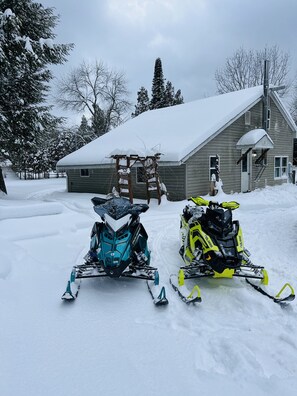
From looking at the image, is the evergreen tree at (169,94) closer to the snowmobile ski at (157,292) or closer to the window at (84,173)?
the window at (84,173)

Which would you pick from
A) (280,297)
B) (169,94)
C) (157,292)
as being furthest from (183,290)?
(169,94)

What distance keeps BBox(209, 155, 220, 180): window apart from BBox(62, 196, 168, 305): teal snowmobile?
413 inches

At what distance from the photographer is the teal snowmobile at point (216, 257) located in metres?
3.91

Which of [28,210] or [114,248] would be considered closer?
[114,248]

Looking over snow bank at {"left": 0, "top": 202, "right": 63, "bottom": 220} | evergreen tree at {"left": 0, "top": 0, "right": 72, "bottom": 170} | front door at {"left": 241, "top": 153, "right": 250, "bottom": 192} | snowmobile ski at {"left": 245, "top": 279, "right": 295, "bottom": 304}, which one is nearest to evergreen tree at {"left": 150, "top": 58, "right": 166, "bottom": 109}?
front door at {"left": 241, "top": 153, "right": 250, "bottom": 192}

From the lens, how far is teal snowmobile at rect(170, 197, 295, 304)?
391 centimetres

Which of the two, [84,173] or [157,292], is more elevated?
[84,173]

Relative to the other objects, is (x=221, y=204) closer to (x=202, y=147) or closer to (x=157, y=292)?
(x=157, y=292)

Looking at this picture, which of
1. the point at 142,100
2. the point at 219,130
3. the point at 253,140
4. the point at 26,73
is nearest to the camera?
the point at 26,73

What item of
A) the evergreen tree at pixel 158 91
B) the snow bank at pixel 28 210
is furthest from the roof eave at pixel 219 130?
the evergreen tree at pixel 158 91

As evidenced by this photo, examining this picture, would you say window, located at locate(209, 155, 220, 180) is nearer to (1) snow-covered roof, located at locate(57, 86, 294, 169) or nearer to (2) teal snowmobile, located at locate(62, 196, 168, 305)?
(1) snow-covered roof, located at locate(57, 86, 294, 169)

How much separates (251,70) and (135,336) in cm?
3370

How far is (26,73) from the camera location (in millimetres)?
13391

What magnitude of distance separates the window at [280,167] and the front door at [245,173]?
3415 millimetres
